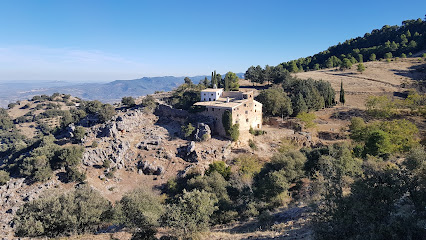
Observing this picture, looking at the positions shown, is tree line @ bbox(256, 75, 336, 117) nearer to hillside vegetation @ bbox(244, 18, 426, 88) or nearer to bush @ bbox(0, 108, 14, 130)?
hillside vegetation @ bbox(244, 18, 426, 88)

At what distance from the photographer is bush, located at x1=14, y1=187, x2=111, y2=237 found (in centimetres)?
1945

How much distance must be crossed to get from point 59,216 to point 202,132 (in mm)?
30964

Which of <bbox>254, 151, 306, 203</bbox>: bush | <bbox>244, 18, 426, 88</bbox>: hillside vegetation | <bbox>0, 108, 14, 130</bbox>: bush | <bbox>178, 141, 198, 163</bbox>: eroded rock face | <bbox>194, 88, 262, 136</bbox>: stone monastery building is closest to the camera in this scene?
<bbox>254, 151, 306, 203</bbox>: bush

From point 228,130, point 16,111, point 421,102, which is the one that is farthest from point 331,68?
point 16,111

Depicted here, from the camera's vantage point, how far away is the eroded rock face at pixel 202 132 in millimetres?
47875

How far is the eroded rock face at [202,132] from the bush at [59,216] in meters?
26.9

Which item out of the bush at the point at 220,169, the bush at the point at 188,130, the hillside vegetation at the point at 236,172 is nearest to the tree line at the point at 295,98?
the hillside vegetation at the point at 236,172

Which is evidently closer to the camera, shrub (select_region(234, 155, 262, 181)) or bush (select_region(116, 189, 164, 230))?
bush (select_region(116, 189, 164, 230))

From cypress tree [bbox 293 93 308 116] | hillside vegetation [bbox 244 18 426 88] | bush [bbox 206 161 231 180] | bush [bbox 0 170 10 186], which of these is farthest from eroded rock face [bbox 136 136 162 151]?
hillside vegetation [bbox 244 18 426 88]

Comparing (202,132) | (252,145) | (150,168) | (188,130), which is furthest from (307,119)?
(150,168)

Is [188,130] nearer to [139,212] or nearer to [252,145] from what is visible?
[252,145]

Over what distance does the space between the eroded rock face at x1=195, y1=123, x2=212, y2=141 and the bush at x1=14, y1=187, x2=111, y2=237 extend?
26.9 meters

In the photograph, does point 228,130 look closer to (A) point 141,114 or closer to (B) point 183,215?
(A) point 141,114

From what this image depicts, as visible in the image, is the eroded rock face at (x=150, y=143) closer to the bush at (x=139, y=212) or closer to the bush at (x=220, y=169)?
the bush at (x=220, y=169)
